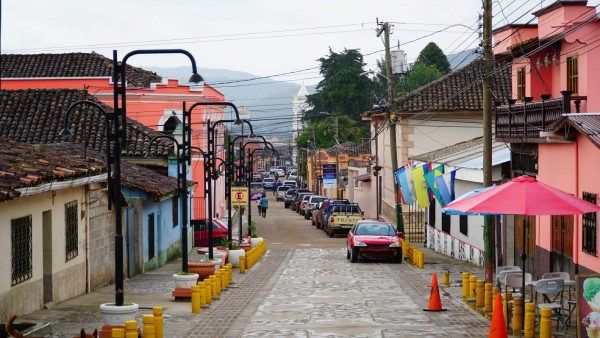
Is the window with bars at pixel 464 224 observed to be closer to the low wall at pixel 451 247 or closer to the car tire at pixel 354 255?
the low wall at pixel 451 247

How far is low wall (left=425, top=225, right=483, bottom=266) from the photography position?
33469 mm

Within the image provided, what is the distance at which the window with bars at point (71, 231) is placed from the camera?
73.5 ft

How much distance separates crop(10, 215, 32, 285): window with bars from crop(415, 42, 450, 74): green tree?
338 ft

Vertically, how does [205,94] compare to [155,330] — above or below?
above

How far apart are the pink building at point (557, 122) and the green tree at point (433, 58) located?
90.8 m

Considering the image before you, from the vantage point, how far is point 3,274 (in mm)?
17281

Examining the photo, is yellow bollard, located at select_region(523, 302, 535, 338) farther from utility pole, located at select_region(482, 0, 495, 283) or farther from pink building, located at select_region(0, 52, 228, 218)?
pink building, located at select_region(0, 52, 228, 218)

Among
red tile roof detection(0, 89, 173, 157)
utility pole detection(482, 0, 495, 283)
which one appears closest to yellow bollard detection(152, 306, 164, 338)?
utility pole detection(482, 0, 495, 283)

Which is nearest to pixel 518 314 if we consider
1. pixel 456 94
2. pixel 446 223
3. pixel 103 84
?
pixel 446 223

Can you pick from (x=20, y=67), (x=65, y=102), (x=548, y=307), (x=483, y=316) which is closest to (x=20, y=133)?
(x=65, y=102)

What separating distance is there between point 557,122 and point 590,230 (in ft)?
8.77

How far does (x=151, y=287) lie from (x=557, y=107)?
36.6 feet

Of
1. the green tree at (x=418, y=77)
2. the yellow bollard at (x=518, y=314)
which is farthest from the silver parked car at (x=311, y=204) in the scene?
the yellow bollard at (x=518, y=314)

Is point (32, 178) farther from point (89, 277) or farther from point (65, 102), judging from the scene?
point (65, 102)
